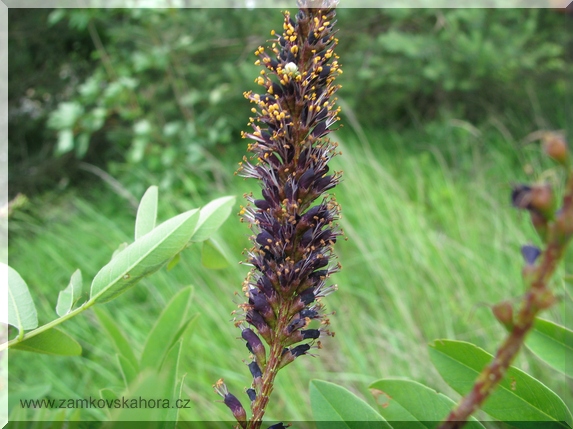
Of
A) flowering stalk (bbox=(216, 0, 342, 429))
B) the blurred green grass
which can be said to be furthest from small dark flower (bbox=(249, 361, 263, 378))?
the blurred green grass

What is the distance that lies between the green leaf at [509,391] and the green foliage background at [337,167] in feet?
4.05

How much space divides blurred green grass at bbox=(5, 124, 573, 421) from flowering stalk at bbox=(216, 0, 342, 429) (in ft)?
3.89

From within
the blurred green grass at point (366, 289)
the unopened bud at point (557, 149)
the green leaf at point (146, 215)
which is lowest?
the blurred green grass at point (366, 289)

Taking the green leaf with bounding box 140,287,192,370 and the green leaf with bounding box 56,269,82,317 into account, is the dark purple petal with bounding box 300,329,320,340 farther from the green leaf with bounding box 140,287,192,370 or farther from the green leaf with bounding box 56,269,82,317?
the green leaf with bounding box 56,269,82,317

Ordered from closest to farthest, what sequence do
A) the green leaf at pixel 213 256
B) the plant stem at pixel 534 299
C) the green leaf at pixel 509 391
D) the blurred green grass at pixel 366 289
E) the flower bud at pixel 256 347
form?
the plant stem at pixel 534 299 → the green leaf at pixel 509 391 → the flower bud at pixel 256 347 → the green leaf at pixel 213 256 → the blurred green grass at pixel 366 289

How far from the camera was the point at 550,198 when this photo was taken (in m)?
0.28

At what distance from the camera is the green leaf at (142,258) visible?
492 mm

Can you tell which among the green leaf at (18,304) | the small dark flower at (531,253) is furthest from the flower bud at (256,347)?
the small dark flower at (531,253)

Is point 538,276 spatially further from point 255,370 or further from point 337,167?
point 337,167

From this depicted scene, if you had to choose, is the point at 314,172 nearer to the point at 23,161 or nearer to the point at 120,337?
the point at 120,337

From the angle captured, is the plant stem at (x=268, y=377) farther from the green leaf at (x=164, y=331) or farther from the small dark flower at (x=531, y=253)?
the small dark flower at (x=531, y=253)

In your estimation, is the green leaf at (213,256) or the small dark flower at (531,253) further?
the green leaf at (213,256)

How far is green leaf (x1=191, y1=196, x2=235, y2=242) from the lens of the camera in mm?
635

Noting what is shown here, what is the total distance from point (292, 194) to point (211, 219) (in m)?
0.15
